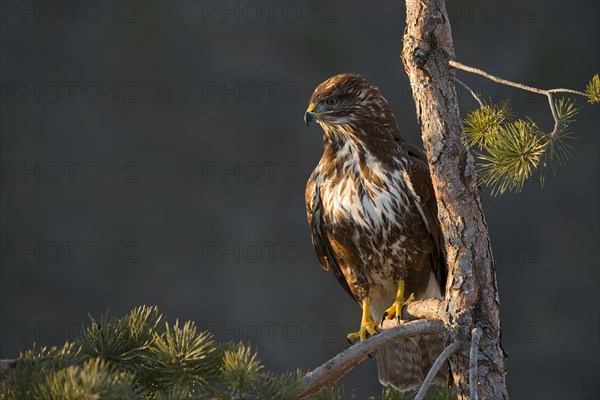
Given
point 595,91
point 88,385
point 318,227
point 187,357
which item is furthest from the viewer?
point 318,227

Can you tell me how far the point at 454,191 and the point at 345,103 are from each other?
90 cm

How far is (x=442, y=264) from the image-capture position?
10.1ft

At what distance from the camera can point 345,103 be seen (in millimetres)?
3092

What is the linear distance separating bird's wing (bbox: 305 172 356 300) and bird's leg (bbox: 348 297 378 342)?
0.19 meters

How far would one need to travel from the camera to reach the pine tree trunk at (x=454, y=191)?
7.51 feet

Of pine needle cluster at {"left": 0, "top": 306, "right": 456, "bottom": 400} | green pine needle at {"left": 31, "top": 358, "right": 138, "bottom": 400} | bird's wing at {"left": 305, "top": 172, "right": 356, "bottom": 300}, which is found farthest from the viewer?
bird's wing at {"left": 305, "top": 172, "right": 356, "bottom": 300}

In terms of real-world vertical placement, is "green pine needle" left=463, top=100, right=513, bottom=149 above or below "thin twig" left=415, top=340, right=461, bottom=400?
above

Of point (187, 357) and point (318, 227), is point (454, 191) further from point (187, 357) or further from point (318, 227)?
point (318, 227)

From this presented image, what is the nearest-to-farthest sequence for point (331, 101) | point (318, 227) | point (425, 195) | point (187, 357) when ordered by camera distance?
point (187, 357) → point (425, 195) → point (331, 101) → point (318, 227)

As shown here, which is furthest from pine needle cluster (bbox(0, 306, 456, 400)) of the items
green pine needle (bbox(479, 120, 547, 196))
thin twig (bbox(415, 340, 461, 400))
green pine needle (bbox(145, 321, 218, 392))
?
green pine needle (bbox(479, 120, 547, 196))

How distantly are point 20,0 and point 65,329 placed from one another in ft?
11.2

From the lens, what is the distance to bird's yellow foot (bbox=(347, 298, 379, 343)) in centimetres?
315

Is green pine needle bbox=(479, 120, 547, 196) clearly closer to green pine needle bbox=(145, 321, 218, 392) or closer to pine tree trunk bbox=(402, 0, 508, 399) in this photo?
pine tree trunk bbox=(402, 0, 508, 399)

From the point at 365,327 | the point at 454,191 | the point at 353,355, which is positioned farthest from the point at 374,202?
the point at 353,355
